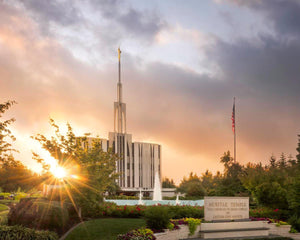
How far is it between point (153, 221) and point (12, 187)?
6135 centimetres

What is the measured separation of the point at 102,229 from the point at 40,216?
2.84m

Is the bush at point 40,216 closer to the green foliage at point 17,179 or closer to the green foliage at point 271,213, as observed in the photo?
the green foliage at point 271,213

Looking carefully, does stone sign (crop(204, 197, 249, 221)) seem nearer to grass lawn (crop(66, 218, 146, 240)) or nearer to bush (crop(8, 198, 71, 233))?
grass lawn (crop(66, 218, 146, 240))

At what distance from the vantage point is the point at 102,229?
51.0 ft

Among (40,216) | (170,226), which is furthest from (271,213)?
(40,216)

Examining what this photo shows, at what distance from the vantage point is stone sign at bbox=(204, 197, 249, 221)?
677 inches

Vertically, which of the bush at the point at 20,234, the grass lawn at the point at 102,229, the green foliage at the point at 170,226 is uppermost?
the bush at the point at 20,234

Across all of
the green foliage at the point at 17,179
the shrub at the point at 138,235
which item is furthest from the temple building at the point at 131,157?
the shrub at the point at 138,235

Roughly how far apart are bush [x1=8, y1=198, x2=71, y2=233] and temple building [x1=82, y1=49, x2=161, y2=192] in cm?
5945

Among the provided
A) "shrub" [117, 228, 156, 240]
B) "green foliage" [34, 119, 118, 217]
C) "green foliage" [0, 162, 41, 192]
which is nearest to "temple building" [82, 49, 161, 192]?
"green foliage" [0, 162, 41, 192]

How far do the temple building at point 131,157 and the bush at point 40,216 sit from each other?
5945 centimetres

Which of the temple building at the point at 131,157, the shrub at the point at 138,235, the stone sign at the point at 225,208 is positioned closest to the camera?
the shrub at the point at 138,235

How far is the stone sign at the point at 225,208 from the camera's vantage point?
17.2 metres

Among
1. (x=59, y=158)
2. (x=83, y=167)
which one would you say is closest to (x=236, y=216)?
(x=83, y=167)
